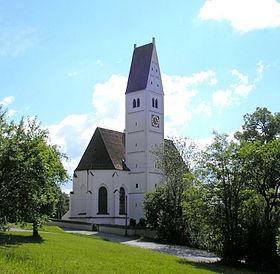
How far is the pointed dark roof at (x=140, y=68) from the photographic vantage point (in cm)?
6562

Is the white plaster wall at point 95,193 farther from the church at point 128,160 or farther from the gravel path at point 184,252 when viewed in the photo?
the gravel path at point 184,252

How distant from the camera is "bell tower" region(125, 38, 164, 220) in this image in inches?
2469

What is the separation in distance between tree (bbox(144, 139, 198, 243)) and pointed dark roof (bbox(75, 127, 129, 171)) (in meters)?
12.6

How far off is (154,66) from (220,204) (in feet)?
135

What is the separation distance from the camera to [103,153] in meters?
62.2

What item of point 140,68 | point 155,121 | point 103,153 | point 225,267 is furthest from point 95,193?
point 225,267

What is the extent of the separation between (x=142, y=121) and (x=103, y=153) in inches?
287

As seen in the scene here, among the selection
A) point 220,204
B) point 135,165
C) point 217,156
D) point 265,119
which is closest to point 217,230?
point 220,204

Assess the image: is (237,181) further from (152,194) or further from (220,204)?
(152,194)

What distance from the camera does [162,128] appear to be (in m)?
67.1

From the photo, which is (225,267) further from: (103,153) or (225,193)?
(103,153)

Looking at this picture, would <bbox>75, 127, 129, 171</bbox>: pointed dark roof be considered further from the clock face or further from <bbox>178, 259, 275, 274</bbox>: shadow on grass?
<bbox>178, 259, 275, 274</bbox>: shadow on grass

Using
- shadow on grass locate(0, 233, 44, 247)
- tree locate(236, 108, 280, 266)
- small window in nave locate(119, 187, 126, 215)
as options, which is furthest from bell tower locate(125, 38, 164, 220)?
tree locate(236, 108, 280, 266)

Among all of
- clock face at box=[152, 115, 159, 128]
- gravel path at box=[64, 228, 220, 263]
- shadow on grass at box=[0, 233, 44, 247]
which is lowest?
gravel path at box=[64, 228, 220, 263]
